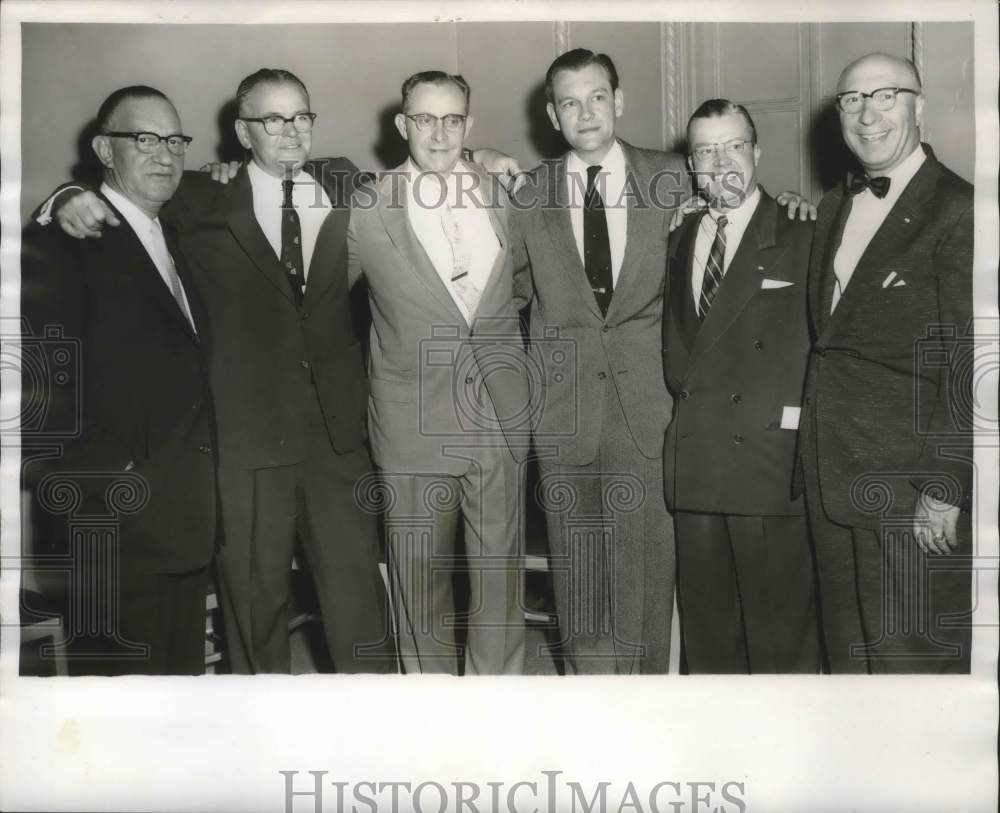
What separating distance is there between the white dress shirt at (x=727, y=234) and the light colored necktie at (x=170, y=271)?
120cm

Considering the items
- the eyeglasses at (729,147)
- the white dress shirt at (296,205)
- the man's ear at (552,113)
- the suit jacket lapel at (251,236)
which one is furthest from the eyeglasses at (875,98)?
the suit jacket lapel at (251,236)

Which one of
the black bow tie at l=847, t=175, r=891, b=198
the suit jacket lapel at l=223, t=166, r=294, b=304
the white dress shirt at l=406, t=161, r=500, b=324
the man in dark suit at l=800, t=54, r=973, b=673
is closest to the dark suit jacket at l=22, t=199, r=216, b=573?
the suit jacket lapel at l=223, t=166, r=294, b=304

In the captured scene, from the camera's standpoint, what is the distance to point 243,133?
2387mm

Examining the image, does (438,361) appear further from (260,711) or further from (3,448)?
(3,448)

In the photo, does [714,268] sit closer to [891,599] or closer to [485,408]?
[485,408]

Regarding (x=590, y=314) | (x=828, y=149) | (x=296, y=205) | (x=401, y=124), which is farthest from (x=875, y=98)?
(x=296, y=205)

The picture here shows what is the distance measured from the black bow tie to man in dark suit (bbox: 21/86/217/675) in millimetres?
1564

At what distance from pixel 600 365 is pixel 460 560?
1.91 ft

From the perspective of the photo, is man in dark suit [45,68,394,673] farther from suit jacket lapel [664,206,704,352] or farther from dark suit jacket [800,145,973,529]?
dark suit jacket [800,145,973,529]

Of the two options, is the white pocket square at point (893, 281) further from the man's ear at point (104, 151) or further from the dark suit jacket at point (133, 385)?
the man's ear at point (104, 151)

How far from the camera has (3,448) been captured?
7.88 ft

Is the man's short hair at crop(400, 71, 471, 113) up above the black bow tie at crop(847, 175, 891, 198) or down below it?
above

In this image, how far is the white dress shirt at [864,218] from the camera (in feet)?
7.42

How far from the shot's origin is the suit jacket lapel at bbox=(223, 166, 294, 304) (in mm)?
2359
